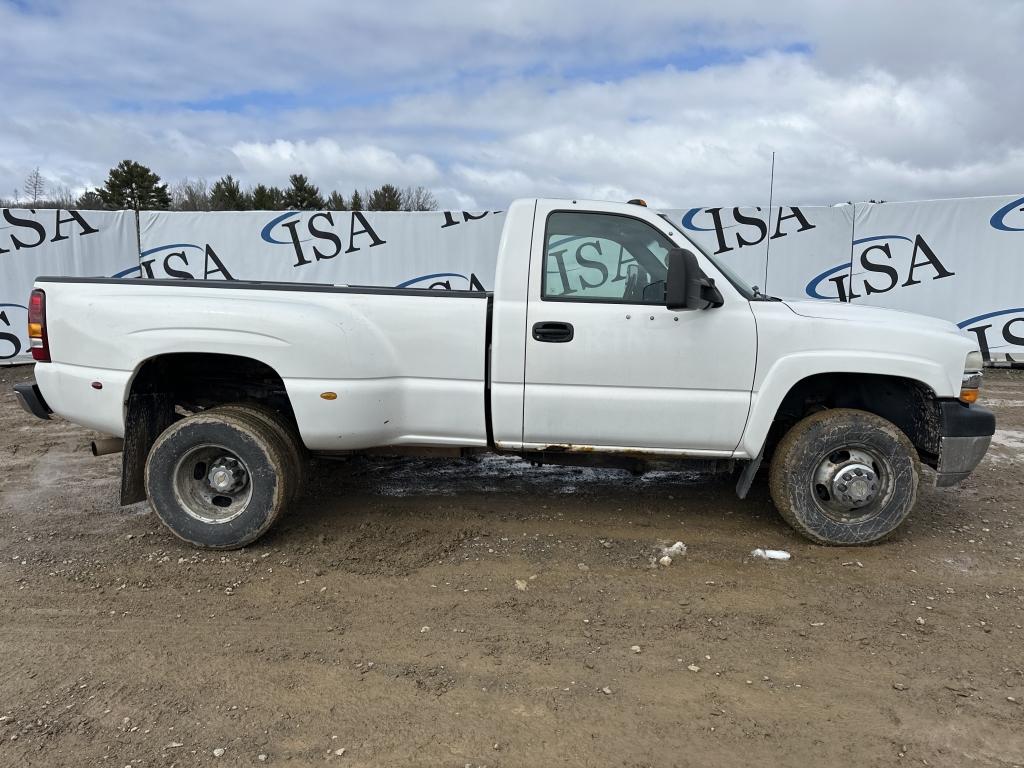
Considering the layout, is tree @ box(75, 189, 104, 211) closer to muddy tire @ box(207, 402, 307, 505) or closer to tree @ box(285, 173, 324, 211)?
tree @ box(285, 173, 324, 211)

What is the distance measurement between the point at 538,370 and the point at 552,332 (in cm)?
23

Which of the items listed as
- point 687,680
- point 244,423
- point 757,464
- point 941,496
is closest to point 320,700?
point 687,680

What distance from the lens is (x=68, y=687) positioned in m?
2.92

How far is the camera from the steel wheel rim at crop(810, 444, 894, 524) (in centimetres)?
418

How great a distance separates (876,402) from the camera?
450 cm

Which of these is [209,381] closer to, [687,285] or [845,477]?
[687,285]

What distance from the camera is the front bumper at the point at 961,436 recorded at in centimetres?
411

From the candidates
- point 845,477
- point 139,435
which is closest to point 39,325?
point 139,435

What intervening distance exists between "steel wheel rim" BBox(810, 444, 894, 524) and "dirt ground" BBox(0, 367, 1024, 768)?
26cm

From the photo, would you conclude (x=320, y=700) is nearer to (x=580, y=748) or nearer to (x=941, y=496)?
(x=580, y=748)

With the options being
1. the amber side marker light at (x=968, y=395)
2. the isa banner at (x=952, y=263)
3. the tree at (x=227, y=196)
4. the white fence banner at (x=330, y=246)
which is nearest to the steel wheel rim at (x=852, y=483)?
the amber side marker light at (x=968, y=395)

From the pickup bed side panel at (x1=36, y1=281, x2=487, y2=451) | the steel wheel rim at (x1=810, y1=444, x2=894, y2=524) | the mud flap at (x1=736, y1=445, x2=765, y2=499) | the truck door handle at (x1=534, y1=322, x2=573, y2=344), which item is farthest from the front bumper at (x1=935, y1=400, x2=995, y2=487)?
the pickup bed side panel at (x1=36, y1=281, x2=487, y2=451)

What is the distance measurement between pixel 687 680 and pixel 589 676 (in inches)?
16.3

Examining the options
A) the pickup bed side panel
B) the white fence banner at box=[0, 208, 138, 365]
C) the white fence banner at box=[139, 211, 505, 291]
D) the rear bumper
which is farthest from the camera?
the white fence banner at box=[139, 211, 505, 291]
